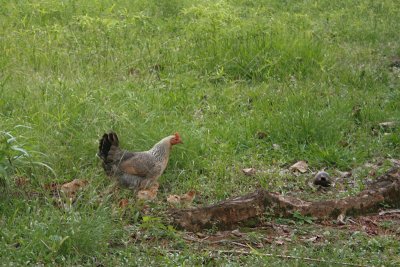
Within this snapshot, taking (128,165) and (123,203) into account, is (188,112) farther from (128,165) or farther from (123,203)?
(123,203)

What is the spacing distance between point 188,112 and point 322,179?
6.43 ft

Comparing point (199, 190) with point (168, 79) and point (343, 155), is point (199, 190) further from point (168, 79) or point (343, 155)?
point (168, 79)

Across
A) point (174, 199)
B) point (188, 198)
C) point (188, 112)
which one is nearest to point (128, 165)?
point (174, 199)

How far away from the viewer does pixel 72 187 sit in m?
6.64

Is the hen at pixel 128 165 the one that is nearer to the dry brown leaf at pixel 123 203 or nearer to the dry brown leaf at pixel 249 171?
the dry brown leaf at pixel 123 203

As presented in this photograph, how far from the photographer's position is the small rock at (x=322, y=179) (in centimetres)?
758

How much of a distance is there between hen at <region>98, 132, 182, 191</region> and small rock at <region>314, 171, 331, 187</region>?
1452 millimetres

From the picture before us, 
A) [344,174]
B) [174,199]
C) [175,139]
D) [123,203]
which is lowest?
[344,174]

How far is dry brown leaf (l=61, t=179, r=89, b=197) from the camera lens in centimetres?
654

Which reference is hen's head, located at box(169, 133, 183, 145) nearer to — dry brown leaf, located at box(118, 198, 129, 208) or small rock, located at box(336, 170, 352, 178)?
dry brown leaf, located at box(118, 198, 129, 208)

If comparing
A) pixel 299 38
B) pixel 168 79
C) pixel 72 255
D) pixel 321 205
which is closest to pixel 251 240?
pixel 321 205

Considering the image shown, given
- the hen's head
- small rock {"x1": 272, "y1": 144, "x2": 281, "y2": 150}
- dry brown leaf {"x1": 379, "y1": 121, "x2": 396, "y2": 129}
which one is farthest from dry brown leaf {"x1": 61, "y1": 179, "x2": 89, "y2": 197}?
dry brown leaf {"x1": 379, "y1": 121, "x2": 396, "y2": 129}

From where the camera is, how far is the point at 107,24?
11.4 m

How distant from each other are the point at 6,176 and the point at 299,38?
5641mm
